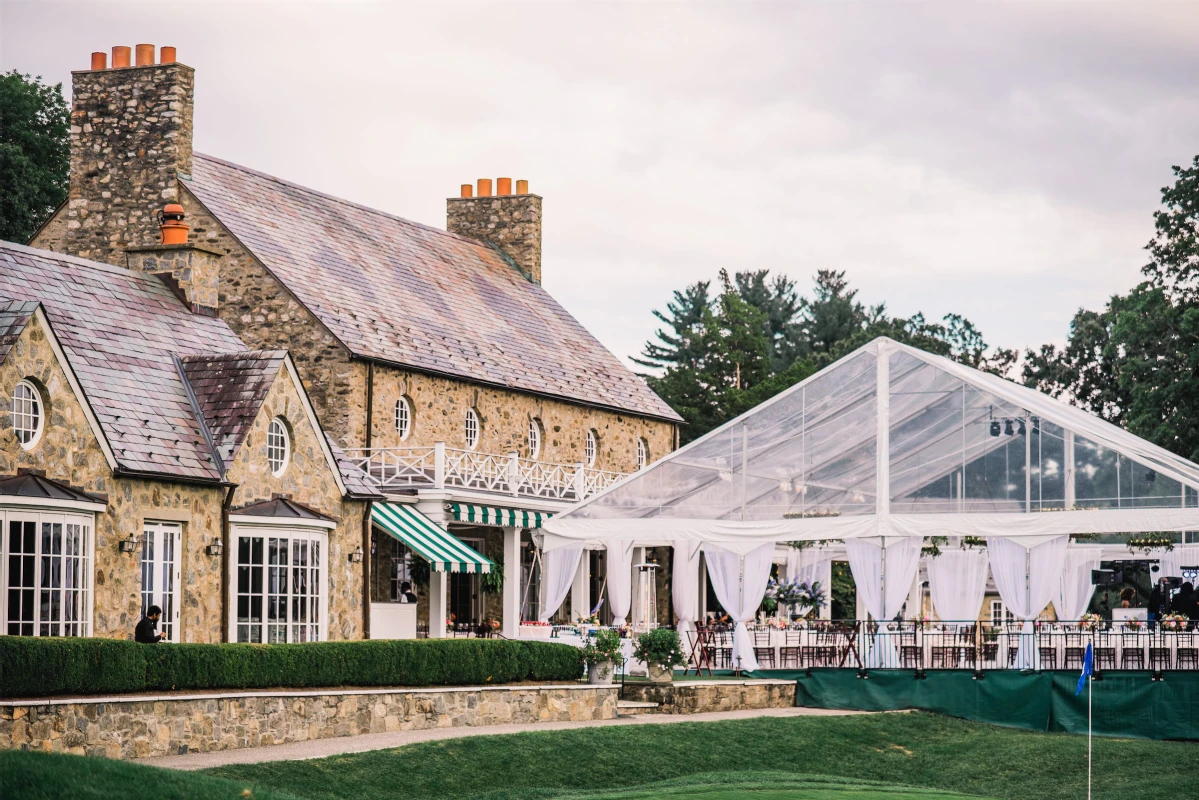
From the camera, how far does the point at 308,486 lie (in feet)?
80.6

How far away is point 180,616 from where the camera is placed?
22297 millimetres

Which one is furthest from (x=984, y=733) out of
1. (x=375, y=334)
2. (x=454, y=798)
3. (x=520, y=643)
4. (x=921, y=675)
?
(x=375, y=334)

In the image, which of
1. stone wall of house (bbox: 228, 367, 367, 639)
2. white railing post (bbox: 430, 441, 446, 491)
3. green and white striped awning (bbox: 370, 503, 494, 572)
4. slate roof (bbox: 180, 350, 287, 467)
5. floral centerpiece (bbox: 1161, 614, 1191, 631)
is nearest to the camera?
slate roof (bbox: 180, 350, 287, 467)

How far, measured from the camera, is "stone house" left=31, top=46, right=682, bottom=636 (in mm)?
30734

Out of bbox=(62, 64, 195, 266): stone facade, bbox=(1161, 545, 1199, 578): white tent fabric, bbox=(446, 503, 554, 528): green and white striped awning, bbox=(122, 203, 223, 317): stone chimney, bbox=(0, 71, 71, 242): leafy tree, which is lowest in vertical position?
bbox=(1161, 545, 1199, 578): white tent fabric

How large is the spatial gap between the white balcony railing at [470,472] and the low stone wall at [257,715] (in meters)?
7.37

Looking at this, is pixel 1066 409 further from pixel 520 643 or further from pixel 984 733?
pixel 520 643

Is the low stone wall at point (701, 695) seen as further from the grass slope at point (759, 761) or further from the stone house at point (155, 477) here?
the stone house at point (155, 477)

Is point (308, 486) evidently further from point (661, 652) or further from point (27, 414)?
point (661, 652)

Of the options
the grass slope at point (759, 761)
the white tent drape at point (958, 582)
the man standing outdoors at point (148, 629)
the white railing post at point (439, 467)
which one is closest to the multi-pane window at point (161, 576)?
the man standing outdoors at point (148, 629)

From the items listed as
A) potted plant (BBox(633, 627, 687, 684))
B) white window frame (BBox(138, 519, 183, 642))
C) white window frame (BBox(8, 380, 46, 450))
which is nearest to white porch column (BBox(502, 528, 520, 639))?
potted plant (BBox(633, 627, 687, 684))

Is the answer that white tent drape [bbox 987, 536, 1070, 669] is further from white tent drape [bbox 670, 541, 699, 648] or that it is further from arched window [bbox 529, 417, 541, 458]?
arched window [bbox 529, 417, 541, 458]

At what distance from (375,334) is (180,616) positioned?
36.1ft

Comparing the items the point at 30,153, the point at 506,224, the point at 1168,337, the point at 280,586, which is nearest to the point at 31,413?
the point at 280,586
